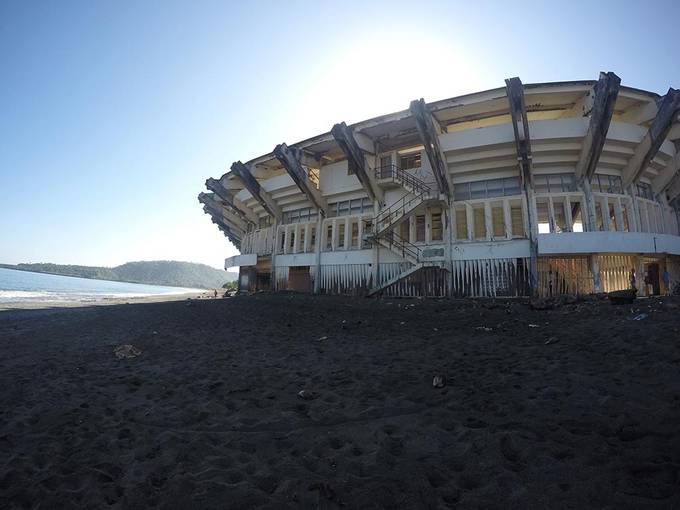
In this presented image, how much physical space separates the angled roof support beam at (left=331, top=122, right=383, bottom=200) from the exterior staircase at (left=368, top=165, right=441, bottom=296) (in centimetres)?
99

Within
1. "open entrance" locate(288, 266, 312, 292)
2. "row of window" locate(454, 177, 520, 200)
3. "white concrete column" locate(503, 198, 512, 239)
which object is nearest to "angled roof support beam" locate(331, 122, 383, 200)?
"row of window" locate(454, 177, 520, 200)

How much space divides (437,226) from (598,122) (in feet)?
32.1

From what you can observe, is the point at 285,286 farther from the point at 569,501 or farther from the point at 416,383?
the point at 569,501

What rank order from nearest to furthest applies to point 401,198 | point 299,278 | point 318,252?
1. point 401,198
2. point 318,252
3. point 299,278

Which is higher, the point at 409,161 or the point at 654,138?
the point at 409,161

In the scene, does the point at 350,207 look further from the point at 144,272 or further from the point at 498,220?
the point at 144,272

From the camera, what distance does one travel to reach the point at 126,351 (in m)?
8.02

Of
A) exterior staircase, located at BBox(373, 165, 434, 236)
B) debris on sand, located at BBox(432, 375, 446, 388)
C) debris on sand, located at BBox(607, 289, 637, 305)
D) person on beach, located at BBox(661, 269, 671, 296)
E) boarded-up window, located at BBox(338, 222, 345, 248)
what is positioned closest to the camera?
debris on sand, located at BBox(432, 375, 446, 388)

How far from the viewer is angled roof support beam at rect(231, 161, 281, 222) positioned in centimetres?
2539

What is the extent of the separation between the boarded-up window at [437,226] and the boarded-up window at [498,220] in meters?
3.22

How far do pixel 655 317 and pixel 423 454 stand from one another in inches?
348

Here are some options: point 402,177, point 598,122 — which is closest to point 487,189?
point 402,177

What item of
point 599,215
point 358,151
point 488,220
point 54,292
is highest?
point 358,151

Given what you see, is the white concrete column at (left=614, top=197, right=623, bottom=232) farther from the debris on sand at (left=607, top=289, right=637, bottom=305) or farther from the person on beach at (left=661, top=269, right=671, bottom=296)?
the debris on sand at (left=607, top=289, right=637, bottom=305)
